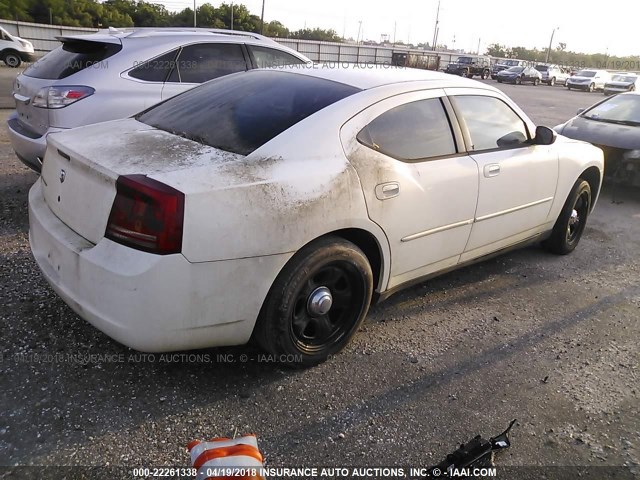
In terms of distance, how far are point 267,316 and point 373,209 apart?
32.7 inches

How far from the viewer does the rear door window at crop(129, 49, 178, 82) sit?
5.29 metres

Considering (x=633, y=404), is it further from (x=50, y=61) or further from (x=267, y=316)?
(x=50, y=61)

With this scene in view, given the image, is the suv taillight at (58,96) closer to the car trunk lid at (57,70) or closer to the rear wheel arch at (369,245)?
the car trunk lid at (57,70)

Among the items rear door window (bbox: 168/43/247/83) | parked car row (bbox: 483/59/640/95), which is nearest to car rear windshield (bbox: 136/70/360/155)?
rear door window (bbox: 168/43/247/83)

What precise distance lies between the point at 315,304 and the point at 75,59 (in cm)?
380

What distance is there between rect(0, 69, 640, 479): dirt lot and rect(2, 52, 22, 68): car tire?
21682 millimetres

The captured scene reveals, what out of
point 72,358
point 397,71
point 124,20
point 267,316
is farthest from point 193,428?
point 124,20

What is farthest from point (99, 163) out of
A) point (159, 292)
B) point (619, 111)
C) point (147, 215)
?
point (619, 111)

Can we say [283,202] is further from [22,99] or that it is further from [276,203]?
[22,99]

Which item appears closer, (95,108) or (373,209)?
(373,209)

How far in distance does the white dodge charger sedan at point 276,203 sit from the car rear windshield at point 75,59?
1.97m

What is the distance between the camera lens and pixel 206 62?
19.1 feet

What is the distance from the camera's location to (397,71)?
3764mm

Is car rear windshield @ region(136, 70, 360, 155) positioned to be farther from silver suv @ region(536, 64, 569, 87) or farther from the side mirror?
silver suv @ region(536, 64, 569, 87)
